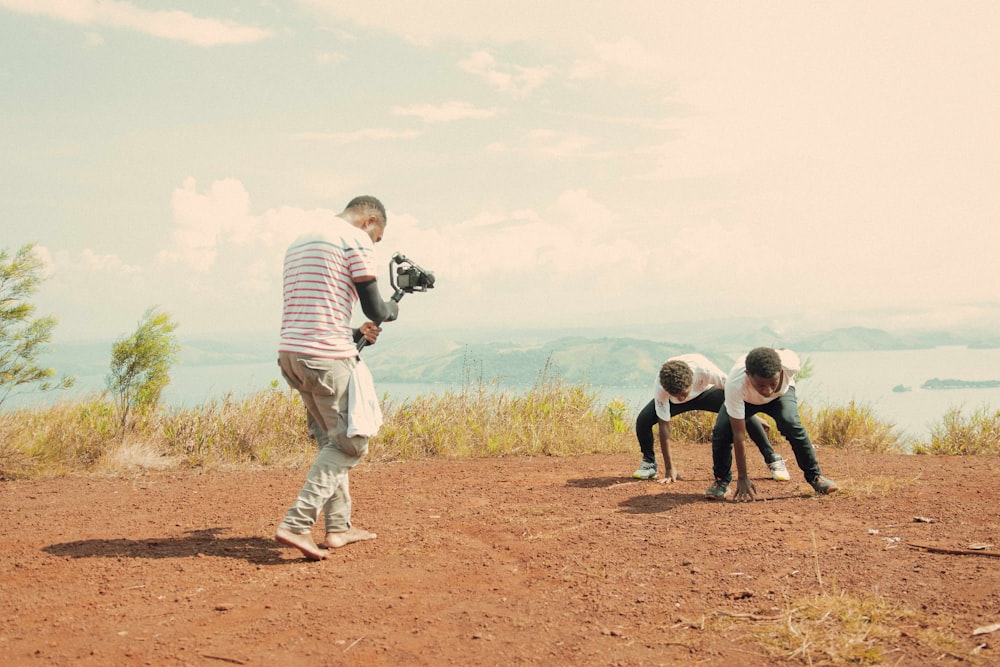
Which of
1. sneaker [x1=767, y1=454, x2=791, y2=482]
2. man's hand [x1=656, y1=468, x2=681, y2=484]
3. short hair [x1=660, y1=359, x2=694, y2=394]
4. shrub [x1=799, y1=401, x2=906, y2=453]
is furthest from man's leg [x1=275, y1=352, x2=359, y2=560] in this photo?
shrub [x1=799, y1=401, x2=906, y2=453]

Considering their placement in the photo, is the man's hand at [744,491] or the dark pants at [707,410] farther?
the dark pants at [707,410]

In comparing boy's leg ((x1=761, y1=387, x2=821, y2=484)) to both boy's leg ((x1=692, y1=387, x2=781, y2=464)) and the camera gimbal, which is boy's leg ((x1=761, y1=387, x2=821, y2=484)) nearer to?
boy's leg ((x1=692, y1=387, x2=781, y2=464))

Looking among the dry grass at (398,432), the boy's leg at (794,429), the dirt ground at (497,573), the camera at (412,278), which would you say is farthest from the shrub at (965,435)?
the camera at (412,278)

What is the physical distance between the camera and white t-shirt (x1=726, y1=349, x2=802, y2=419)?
6074 millimetres

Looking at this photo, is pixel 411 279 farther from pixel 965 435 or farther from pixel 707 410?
pixel 965 435

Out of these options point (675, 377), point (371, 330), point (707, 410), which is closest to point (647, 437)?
point (707, 410)

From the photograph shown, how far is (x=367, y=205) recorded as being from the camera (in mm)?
4844

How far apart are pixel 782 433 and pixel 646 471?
1.48 metres

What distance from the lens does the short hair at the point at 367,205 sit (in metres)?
4.84

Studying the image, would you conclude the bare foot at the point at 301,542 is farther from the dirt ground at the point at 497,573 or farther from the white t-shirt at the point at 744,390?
the white t-shirt at the point at 744,390

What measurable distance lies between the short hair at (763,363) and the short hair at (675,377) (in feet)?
2.33

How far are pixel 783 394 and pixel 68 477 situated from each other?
670 cm

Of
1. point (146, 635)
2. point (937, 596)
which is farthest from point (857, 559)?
point (146, 635)

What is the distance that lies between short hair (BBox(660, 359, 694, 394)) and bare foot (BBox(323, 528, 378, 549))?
2684 millimetres
